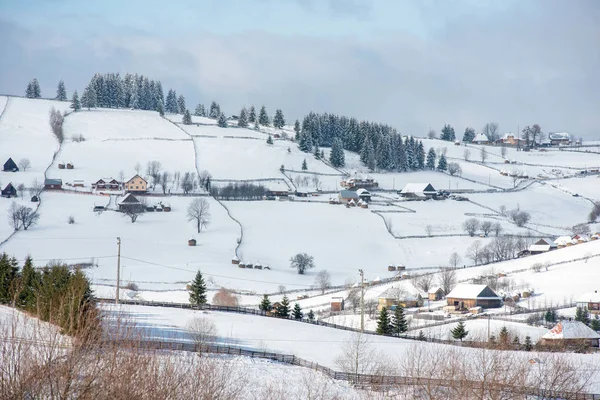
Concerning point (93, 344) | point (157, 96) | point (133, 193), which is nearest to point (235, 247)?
point (133, 193)

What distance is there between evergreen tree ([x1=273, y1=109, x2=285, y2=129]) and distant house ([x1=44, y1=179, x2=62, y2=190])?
199 feet

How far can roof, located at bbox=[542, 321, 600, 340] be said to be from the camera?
133 ft

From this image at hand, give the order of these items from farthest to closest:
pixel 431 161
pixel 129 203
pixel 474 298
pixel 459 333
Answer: pixel 431 161, pixel 129 203, pixel 474 298, pixel 459 333

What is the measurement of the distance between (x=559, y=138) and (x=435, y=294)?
128959 millimetres

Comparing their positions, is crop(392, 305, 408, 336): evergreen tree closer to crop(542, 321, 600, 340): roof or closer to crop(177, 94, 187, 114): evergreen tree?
crop(542, 321, 600, 340): roof

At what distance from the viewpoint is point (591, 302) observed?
167 ft

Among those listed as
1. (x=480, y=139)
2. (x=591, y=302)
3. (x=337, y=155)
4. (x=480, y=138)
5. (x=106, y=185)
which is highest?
(x=480, y=138)

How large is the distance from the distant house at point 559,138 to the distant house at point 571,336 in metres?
141

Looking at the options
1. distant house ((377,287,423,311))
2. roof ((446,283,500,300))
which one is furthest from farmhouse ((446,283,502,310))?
distant house ((377,287,423,311))

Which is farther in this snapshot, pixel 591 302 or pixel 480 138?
pixel 480 138

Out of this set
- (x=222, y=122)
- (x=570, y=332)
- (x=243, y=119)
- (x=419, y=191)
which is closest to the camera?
(x=570, y=332)

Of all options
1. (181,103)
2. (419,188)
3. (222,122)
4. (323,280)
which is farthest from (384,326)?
(181,103)

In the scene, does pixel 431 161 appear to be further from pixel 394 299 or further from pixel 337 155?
pixel 394 299

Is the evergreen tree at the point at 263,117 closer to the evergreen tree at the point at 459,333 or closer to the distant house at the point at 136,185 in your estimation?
the distant house at the point at 136,185
